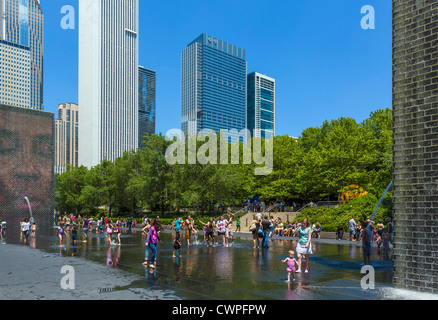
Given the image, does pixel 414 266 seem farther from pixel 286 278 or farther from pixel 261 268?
pixel 261 268

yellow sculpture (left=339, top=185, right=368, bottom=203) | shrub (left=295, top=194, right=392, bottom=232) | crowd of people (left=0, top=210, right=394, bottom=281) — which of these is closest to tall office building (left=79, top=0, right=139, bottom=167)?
yellow sculpture (left=339, top=185, right=368, bottom=203)

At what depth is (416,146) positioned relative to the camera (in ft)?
33.4

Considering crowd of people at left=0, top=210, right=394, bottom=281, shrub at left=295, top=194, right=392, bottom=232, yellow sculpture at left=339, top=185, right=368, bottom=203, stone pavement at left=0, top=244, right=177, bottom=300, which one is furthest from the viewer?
yellow sculpture at left=339, top=185, right=368, bottom=203

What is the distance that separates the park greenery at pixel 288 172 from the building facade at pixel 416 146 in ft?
78.1

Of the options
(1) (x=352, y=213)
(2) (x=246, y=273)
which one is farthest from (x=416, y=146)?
(1) (x=352, y=213)

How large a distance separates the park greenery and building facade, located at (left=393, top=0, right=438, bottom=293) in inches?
937

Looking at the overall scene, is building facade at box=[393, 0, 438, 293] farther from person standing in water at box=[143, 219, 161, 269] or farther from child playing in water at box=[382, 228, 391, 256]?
child playing in water at box=[382, 228, 391, 256]

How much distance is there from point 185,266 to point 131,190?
38363mm

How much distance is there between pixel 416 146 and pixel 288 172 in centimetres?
3925

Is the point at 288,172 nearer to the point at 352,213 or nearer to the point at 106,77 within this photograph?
the point at 352,213

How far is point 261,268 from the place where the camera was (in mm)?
13625

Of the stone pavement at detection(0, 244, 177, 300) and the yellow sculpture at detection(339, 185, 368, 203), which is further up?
the yellow sculpture at detection(339, 185, 368, 203)

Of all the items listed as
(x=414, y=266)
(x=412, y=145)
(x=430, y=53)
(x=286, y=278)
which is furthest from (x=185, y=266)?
(x=430, y=53)

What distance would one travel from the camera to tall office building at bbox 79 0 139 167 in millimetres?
178750
